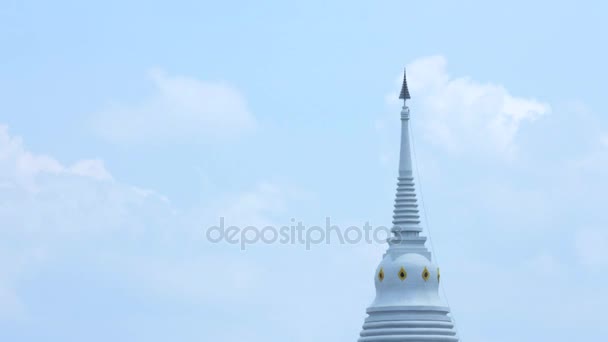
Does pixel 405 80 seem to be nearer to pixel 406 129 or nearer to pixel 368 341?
pixel 406 129

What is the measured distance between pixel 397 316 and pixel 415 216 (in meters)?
7.41

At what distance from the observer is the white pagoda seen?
142125 millimetres

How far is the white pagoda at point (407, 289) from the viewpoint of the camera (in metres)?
142

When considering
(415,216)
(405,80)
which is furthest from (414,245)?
(405,80)

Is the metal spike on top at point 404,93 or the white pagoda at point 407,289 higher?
the metal spike on top at point 404,93

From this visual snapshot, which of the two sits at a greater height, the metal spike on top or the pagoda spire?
the metal spike on top

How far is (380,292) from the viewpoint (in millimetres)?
144375

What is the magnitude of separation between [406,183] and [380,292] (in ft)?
25.5

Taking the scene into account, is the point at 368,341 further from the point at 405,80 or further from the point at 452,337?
the point at 405,80

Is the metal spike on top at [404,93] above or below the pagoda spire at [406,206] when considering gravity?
above

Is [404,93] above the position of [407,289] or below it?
above

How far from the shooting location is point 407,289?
143125 millimetres

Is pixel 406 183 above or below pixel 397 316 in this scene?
above

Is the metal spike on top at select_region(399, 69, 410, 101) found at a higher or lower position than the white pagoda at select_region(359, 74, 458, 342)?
higher
